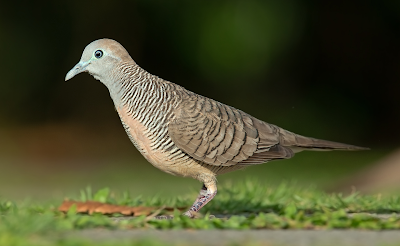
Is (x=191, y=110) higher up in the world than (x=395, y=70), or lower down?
lower down

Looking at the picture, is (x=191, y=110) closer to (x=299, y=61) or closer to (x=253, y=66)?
(x=253, y=66)

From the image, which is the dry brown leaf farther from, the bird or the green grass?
→ the bird

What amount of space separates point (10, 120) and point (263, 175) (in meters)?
7.24

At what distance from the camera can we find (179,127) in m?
4.93

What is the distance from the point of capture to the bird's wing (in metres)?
4.95

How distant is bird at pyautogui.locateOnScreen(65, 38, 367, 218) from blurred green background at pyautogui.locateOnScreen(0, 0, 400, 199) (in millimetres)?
5267

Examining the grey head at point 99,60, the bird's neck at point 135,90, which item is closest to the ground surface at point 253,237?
the bird's neck at point 135,90

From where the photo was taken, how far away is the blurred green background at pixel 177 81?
11656 millimetres

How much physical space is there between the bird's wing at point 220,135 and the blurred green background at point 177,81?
521 cm

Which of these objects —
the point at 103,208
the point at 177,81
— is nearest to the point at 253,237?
the point at 103,208

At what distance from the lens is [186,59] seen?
12.5 metres

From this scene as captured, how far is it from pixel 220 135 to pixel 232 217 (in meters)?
1.18

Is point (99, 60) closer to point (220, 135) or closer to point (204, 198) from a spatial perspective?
point (220, 135)

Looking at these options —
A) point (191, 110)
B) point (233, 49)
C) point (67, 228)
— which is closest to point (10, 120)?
point (233, 49)
